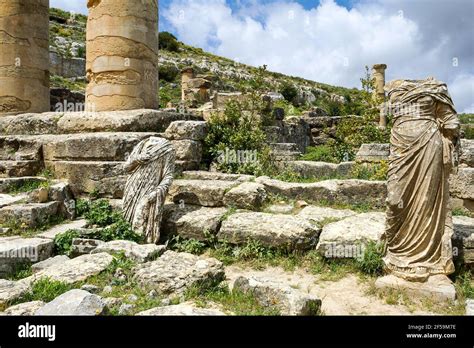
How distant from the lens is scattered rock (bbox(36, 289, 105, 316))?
120 inches

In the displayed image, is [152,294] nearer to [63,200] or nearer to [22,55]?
[63,200]

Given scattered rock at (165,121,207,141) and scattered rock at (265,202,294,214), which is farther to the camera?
scattered rock at (165,121,207,141)

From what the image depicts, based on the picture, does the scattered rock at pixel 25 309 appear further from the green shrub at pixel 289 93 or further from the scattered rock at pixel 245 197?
the green shrub at pixel 289 93

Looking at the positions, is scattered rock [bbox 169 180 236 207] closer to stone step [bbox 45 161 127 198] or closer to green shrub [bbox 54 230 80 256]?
stone step [bbox 45 161 127 198]

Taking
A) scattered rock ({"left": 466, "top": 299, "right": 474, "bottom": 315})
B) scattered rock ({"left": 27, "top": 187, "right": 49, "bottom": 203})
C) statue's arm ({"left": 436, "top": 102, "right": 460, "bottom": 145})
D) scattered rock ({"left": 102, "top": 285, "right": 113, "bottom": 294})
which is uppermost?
statue's arm ({"left": 436, "top": 102, "right": 460, "bottom": 145})

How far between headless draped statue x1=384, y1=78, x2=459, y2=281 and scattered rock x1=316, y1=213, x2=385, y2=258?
0.48m

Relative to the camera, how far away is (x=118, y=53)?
8062mm

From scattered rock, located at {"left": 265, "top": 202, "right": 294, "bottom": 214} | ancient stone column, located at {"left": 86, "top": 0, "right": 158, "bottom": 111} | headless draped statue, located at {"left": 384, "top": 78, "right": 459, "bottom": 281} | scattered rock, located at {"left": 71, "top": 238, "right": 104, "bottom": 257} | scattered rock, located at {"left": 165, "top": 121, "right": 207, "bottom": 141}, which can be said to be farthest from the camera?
ancient stone column, located at {"left": 86, "top": 0, "right": 158, "bottom": 111}

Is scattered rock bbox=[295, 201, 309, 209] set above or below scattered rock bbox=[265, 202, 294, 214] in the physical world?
above

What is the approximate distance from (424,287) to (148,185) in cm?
377

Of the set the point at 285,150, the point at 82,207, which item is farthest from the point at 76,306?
the point at 285,150

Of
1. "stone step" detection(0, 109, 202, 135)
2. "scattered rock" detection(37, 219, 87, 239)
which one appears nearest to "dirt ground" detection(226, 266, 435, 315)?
"scattered rock" detection(37, 219, 87, 239)
